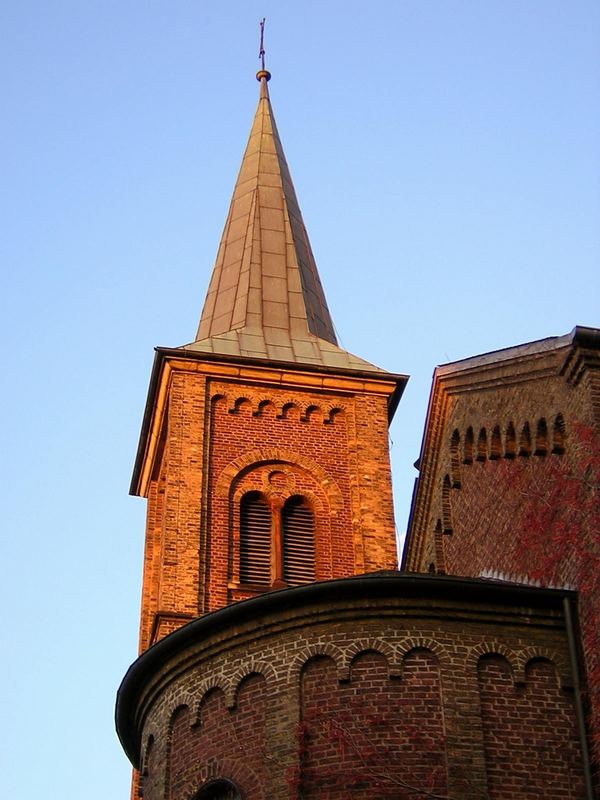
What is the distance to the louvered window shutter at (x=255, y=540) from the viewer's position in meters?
24.9

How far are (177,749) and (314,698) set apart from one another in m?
2.08

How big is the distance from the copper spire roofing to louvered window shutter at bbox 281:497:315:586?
3164mm

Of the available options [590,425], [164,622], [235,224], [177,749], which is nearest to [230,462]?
[164,622]

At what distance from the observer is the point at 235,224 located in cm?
3203

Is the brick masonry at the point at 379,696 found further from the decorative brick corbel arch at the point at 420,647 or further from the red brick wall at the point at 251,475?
the red brick wall at the point at 251,475

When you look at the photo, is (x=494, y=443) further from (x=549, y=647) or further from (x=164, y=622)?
(x=164, y=622)

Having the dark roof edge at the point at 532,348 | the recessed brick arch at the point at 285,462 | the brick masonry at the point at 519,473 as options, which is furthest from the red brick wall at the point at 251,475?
the dark roof edge at the point at 532,348

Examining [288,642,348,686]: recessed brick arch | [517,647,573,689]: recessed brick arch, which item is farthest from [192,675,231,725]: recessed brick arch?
[517,647,573,689]: recessed brick arch

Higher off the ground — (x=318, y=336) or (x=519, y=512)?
(x=318, y=336)

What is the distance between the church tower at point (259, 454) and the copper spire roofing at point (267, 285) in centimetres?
4

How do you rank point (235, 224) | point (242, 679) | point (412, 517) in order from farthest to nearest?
point (235, 224) → point (412, 517) → point (242, 679)

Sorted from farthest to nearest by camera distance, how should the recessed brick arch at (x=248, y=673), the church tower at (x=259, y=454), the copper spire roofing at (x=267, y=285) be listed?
1. the copper spire roofing at (x=267, y=285)
2. the church tower at (x=259, y=454)
3. the recessed brick arch at (x=248, y=673)

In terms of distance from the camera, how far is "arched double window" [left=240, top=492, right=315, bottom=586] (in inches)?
982

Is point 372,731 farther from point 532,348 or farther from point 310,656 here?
point 532,348
